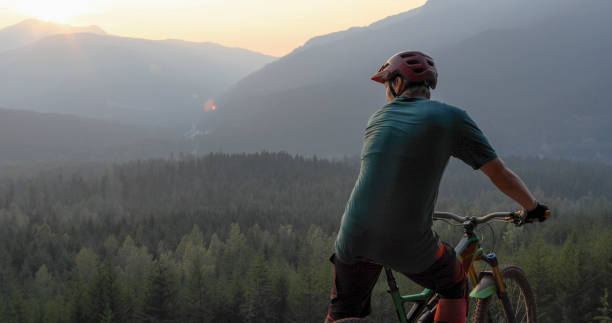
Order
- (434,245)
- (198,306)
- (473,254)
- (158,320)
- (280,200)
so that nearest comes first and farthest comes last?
(434,245)
(473,254)
(158,320)
(198,306)
(280,200)

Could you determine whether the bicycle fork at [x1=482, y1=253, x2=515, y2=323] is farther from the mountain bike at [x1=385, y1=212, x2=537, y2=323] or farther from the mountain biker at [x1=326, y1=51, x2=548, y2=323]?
the mountain biker at [x1=326, y1=51, x2=548, y2=323]

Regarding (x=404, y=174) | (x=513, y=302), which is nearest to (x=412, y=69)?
(x=404, y=174)

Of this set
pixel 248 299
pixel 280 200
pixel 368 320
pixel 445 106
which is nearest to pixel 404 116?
pixel 445 106

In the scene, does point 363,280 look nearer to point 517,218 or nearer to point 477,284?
point 477,284

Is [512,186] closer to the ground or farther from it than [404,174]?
closer to the ground

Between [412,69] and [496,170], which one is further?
[412,69]

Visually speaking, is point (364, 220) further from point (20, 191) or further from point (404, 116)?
point (20, 191)

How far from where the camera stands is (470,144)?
4219mm

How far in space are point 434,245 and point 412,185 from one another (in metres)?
0.76

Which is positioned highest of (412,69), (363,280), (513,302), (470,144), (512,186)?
(412,69)

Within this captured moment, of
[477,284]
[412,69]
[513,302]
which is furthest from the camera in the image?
[513,302]

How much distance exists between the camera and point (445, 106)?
4.17 m

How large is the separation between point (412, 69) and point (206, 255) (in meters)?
89.8

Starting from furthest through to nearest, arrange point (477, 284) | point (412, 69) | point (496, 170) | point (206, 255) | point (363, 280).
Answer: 1. point (206, 255)
2. point (477, 284)
3. point (363, 280)
4. point (412, 69)
5. point (496, 170)
